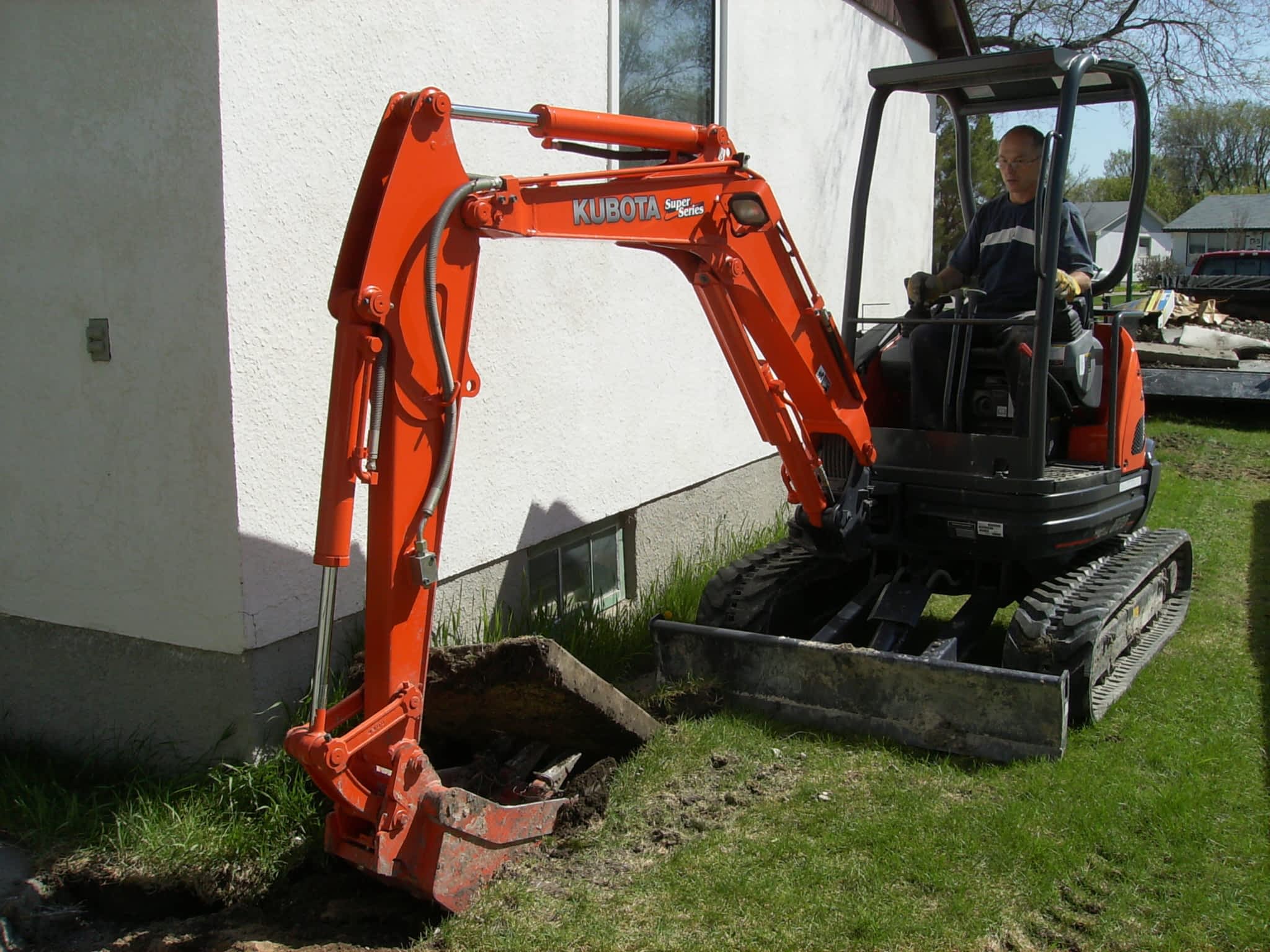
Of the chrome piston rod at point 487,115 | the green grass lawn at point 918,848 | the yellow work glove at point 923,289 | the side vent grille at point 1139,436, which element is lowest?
the green grass lawn at point 918,848

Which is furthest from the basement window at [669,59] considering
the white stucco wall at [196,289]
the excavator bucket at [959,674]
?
the excavator bucket at [959,674]

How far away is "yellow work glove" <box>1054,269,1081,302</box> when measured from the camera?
16.3 ft

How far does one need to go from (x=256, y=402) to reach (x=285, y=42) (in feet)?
4.31

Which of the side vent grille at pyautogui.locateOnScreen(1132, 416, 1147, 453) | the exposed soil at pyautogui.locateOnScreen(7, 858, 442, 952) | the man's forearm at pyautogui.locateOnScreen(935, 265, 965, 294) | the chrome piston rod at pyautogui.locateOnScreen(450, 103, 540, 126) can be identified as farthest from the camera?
the side vent grille at pyautogui.locateOnScreen(1132, 416, 1147, 453)

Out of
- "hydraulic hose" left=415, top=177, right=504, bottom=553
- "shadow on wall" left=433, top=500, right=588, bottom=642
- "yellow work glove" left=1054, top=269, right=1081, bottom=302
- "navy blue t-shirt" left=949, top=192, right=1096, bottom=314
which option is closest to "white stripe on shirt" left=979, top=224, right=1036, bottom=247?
"navy blue t-shirt" left=949, top=192, right=1096, bottom=314

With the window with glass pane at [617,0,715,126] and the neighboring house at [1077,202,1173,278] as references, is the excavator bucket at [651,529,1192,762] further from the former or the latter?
the neighboring house at [1077,202,1173,278]

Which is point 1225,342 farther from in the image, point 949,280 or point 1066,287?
point 1066,287

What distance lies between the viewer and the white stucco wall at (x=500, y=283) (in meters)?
4.23

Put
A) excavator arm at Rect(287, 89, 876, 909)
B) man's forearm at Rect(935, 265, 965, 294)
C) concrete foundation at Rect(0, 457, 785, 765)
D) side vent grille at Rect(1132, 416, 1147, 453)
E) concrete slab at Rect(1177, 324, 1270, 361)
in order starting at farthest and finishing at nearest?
1. concrete slab at Rect(1177, 324, 1270, 361)
2. side vent grille at Rect(1132, 416, 1147, 453)
3. man's forearm at Rect(935, 265, 965, 294)
4. concrete foundation at Rect(0, 457, 785, 765)
5. excavator arm at Rect(287, 89, 876, 909)

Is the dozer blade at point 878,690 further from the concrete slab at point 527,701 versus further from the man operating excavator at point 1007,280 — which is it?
the man operating excavator at point 1007,280

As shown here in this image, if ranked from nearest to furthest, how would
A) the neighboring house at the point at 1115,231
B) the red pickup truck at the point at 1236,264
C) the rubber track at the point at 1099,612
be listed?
the rubber track at the point at 1099,612, the red pickup truck at the point at 1236,264, the neighboring house at the point at 1115,231

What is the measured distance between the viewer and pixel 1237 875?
3844 mm

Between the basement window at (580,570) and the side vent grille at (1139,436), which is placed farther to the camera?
the basement window at (580,570)

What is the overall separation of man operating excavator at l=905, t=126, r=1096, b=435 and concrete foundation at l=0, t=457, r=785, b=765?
7.75 ft
